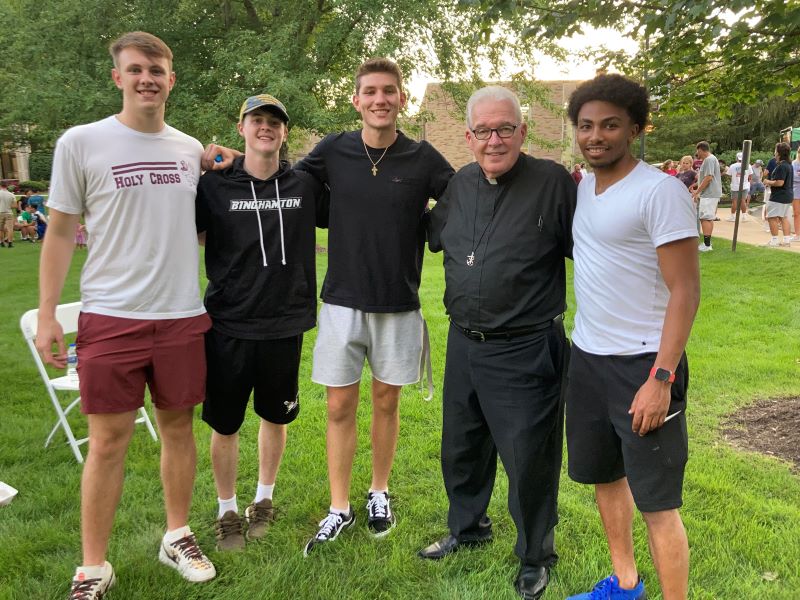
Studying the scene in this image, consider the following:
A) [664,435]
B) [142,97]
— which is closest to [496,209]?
[664,435]

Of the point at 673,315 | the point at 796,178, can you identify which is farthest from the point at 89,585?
the point at 796,178

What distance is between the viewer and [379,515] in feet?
10.7

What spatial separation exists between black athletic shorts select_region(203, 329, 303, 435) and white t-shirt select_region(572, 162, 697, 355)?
147cm

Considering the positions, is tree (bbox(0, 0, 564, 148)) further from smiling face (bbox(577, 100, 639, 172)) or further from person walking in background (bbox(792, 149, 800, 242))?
smiling face (bbox(577, 100, 639, 172))

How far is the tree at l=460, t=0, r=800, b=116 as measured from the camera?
279cm

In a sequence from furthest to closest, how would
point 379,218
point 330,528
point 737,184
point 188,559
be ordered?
point 737,184, point 330,528, point 379,218, point 188,559

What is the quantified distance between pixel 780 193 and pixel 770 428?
8.02 m

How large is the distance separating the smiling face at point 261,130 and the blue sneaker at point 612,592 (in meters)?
2.42

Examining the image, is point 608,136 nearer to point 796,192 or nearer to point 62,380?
point 62,380

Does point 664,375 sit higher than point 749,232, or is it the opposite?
point 749,232

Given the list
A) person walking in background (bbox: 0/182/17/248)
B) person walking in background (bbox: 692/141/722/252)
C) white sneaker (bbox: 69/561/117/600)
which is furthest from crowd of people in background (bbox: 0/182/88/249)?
white sneaker (bbox: 69/561/117/600)

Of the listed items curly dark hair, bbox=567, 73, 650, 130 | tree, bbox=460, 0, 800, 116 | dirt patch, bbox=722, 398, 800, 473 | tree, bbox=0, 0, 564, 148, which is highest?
tree, bbox=0, 0, 564, 148

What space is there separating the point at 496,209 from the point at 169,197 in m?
1.41

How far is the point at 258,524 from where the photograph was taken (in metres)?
Result: 3.27
